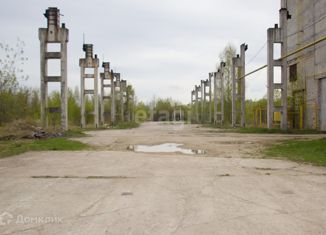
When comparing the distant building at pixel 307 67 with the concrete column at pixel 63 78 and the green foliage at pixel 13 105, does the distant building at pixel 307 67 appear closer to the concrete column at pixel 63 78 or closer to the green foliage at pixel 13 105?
the concrete column at pixel 63 78

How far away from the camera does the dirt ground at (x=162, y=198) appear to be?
370 cm

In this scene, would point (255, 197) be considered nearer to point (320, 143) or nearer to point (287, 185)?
point (287, 185)

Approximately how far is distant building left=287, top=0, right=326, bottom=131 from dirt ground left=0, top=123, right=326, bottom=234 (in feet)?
56.2

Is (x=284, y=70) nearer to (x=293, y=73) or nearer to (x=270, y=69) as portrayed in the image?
(x=270, y=69)

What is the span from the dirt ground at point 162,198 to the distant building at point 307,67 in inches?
675

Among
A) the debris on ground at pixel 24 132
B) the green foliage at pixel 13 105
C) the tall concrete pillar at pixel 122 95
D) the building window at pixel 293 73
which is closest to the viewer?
the debris on ground at pixel 24 132

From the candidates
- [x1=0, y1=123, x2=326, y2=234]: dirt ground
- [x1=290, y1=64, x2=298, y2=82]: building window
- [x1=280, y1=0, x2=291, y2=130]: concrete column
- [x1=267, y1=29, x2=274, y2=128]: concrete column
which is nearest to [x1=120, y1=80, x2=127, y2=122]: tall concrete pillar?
[x1=290, y1=64, x2=298, y2=82]: building window

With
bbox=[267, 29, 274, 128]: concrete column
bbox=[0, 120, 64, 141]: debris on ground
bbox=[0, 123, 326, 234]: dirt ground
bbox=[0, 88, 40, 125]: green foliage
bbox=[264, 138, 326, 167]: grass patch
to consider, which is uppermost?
bbox=[267, 29, 274, 128]: concrete column

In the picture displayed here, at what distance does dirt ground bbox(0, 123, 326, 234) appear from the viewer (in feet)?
12.1

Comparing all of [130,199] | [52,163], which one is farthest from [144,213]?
[52,163]

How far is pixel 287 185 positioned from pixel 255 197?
1.15m

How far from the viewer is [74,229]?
3.60 meters

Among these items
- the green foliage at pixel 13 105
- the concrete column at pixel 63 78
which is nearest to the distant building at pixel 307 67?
the concrete column at pixel 63 78

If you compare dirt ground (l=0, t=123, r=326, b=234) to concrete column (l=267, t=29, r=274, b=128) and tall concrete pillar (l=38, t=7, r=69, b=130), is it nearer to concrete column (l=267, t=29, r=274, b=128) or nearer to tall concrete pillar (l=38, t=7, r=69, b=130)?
tall concrete pillar (l=38, t=7, r=69, b=130)
